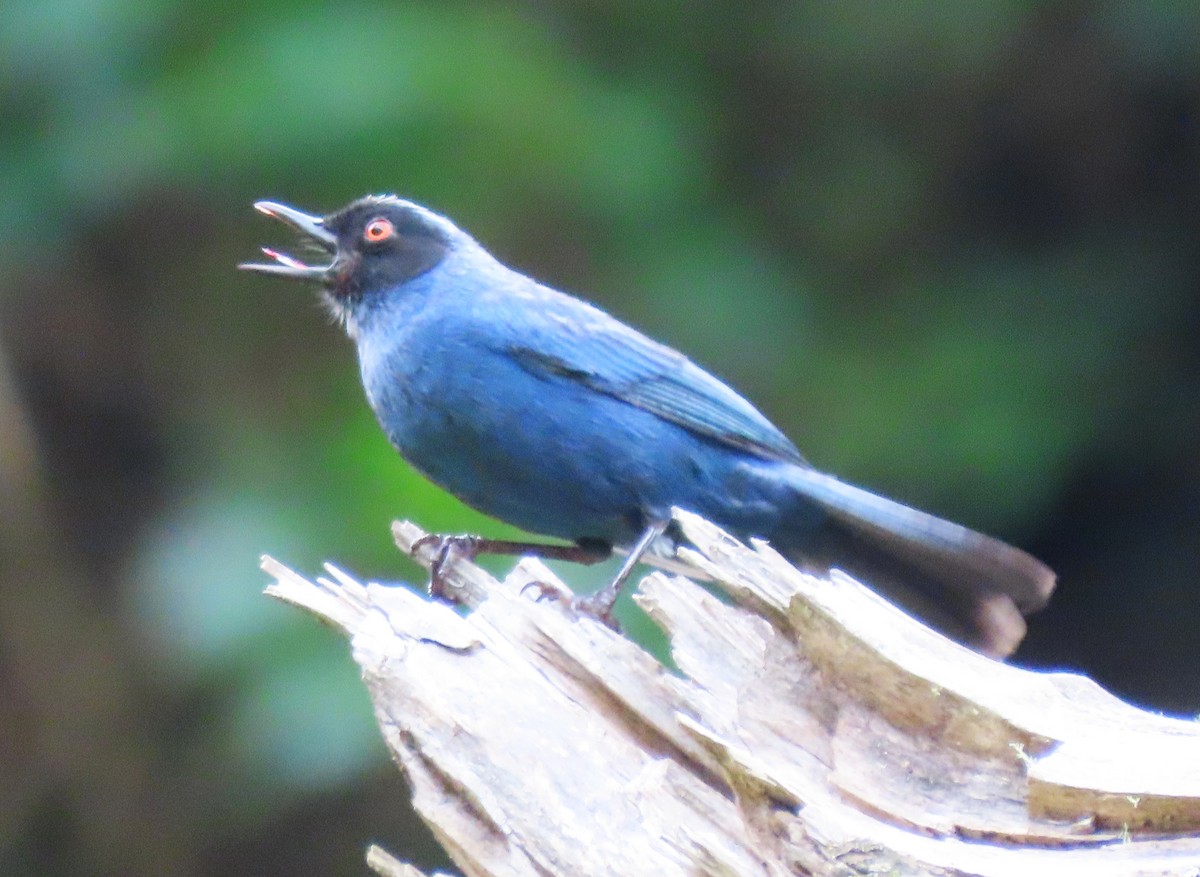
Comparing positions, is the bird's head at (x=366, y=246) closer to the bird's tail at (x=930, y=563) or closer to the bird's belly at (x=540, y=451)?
the bird's belly at (x=540, y=451)

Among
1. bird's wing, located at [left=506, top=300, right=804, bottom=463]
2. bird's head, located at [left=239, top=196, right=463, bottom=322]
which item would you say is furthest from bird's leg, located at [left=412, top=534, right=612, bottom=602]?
bird's head, located at [left=239, top=196, right=463, bottom=322]

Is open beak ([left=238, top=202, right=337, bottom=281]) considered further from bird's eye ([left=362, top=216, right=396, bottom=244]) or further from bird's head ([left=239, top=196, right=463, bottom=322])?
bird's eye ([left=362, top=216, right=396, bottom=244])

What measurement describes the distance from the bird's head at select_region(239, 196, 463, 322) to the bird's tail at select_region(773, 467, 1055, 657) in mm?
1353

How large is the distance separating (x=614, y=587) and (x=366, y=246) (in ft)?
4.83

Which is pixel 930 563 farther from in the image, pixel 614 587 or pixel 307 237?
pixel 307 237

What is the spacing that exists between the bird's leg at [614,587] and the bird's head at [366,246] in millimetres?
1141

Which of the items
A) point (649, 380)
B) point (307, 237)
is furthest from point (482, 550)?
point (307, 237)

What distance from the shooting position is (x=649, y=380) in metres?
5.59

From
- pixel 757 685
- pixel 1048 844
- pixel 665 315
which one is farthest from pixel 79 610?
pixel 1048 844

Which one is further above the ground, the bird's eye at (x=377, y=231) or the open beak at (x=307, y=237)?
the bird's eye at (x=377, y=231)

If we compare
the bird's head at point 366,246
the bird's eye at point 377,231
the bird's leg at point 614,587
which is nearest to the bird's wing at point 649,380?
the bird's leg at point 614,587

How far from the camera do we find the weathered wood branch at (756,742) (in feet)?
10.8

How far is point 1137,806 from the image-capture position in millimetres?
3271

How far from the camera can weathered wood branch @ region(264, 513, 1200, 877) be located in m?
3.30
